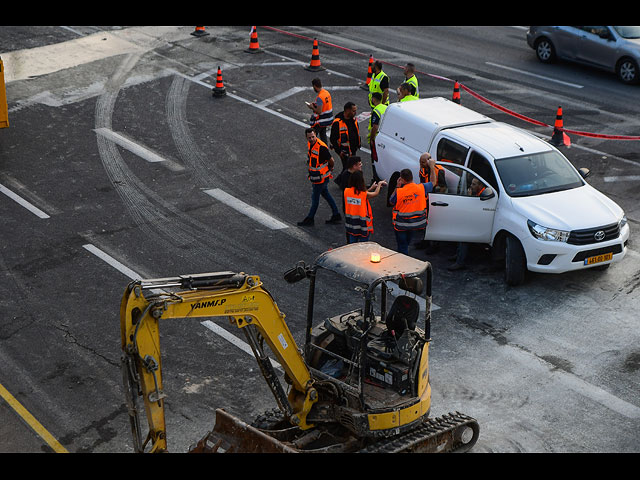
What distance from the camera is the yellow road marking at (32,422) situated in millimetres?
9945

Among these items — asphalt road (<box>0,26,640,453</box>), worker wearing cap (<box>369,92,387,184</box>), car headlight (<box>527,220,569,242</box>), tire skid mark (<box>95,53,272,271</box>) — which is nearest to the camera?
asphalt road (<box>0,26,640,453</box>)

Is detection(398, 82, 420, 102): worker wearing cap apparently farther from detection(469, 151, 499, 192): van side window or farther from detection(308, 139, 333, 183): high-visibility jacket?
detection(469, 151, 499, 192): van side window

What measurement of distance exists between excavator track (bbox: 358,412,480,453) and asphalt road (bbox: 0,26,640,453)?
0.38 meters

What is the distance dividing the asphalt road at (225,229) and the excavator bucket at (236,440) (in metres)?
1.41

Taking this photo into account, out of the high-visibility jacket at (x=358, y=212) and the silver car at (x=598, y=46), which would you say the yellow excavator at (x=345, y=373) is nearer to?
the high-visibility jacket at (x=358, y=212)

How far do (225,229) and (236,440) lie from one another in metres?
7.27

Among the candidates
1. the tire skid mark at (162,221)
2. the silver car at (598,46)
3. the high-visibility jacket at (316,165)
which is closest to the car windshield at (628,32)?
the silver car at (598,46)

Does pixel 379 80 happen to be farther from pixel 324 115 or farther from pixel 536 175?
pixel 536 175

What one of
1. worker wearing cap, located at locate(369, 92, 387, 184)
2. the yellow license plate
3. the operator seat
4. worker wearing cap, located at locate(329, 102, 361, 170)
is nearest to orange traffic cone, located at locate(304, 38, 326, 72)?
worker wearing cap, located at locate(369, 92, 387, 184)

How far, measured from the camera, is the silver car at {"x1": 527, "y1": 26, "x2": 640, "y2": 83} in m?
22.7

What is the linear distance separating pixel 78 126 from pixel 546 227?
11164mm

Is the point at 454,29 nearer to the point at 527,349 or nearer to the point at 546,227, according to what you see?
the point at 546,227

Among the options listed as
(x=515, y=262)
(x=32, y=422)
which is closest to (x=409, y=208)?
(x=515, y=262)

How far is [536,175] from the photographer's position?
14352 millimetres
